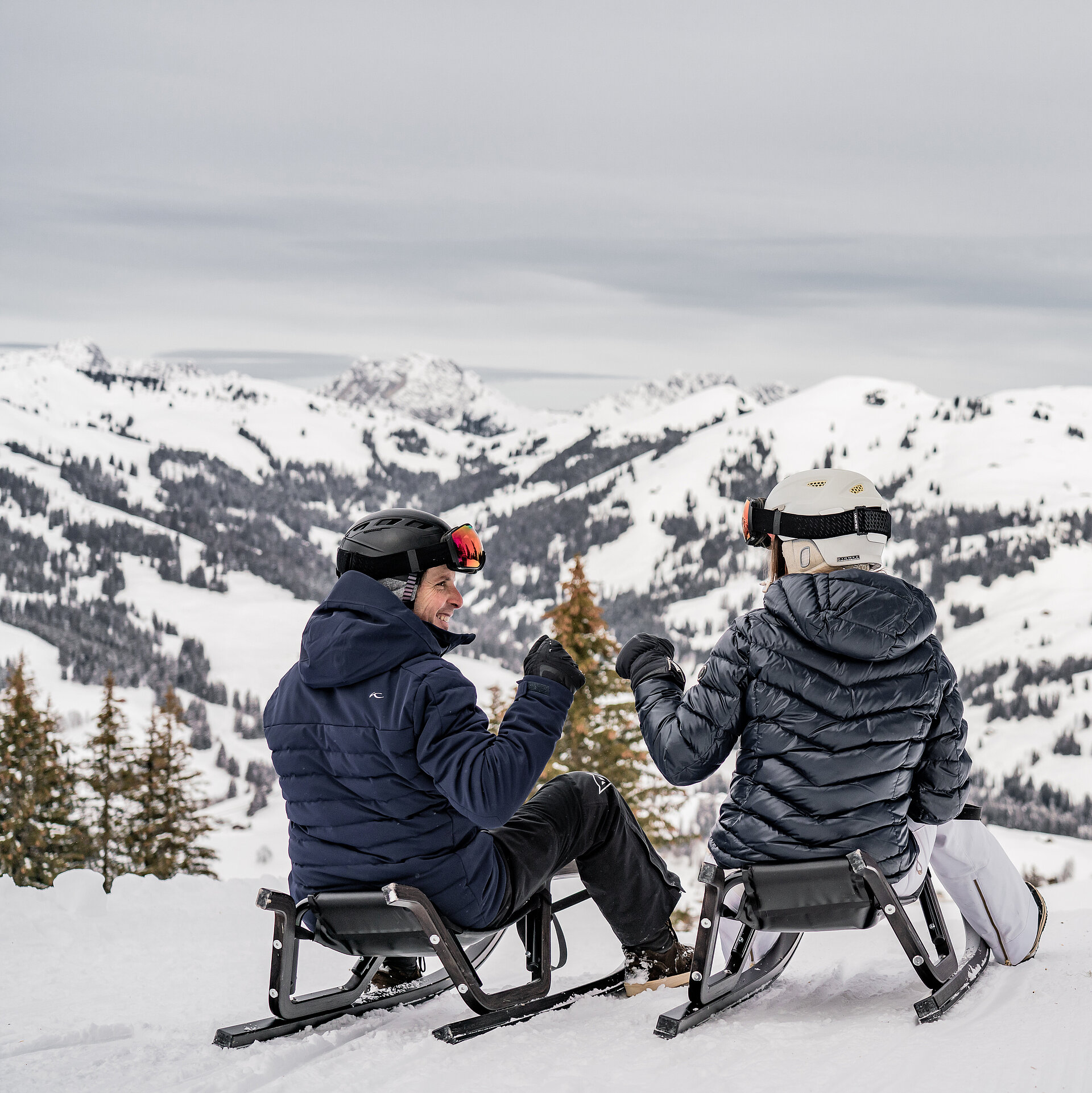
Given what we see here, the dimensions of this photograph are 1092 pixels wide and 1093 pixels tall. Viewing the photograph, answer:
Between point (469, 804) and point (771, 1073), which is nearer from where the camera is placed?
point (771, 1073)

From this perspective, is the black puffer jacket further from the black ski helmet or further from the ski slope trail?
the black ski helmet

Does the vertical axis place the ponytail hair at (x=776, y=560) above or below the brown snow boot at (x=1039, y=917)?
above

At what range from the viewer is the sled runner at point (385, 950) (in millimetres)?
3740

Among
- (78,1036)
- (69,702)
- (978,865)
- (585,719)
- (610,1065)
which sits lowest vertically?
(69,702)

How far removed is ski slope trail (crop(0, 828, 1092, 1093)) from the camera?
3297 mm

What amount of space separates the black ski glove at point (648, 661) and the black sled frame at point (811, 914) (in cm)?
77

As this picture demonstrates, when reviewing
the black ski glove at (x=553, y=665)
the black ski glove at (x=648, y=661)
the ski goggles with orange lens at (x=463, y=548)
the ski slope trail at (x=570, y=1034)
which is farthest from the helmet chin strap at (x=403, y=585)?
the ski slope trail at (x=570, y=1034)

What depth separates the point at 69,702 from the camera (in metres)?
126

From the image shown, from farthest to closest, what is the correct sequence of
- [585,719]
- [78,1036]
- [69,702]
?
[69,702] < [585,719] < [78,1036]

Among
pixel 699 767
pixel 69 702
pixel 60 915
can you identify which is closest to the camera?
pixel 699 767

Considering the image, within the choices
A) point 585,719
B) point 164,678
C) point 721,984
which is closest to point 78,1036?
point 721,984

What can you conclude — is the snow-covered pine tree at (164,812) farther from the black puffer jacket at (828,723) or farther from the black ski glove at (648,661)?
the black puffer jacket at (828,723)

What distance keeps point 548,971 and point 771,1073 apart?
123 centimetres

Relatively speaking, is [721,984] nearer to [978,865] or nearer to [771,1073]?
[771,1073]
